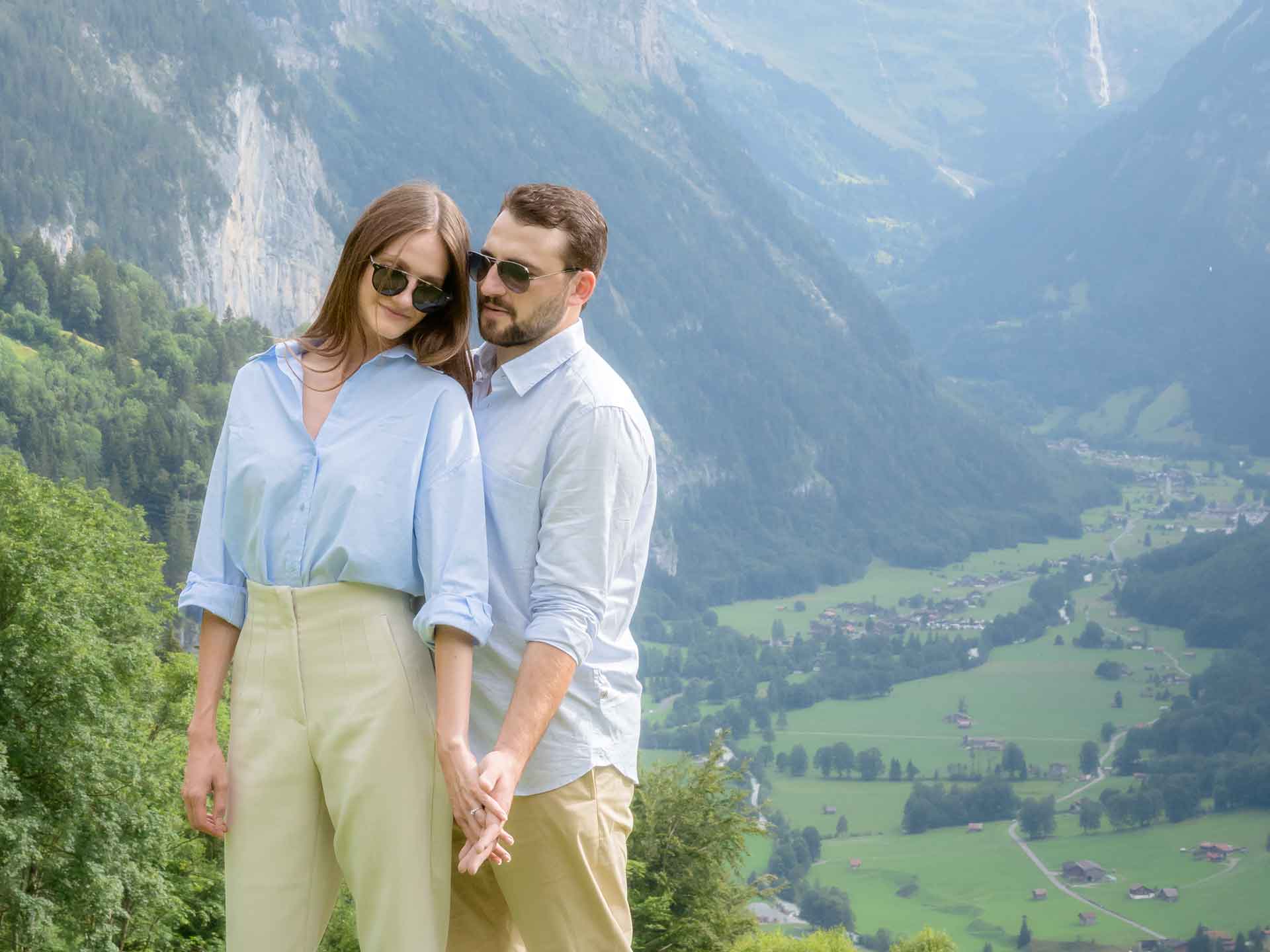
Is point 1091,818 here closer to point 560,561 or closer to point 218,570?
point 560,561

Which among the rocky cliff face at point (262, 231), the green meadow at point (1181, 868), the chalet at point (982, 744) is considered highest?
the rocky cliff face at point (262, 231)

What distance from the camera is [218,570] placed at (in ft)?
12.9

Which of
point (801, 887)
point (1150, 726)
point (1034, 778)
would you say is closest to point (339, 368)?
point (801, 887)

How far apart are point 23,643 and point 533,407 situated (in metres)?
20.2

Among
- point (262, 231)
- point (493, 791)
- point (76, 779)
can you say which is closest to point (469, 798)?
point (493, 791)

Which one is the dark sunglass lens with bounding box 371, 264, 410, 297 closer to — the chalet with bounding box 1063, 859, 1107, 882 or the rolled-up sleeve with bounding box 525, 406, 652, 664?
the rolled-up sleeve with bounding box 525, 406, 652, 664

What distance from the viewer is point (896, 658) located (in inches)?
6703

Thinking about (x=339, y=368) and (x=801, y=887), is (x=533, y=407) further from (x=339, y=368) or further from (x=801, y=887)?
(x=801, y=887)

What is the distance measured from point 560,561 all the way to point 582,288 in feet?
2.82

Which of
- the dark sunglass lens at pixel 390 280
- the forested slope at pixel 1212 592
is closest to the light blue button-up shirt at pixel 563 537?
the dark sunglass lens at pixel 390 280

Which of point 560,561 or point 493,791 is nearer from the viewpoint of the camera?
point 493,791

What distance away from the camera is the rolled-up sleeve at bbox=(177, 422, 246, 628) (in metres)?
3.89

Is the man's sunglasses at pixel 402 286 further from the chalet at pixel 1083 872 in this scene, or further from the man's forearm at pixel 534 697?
the chalet at pixel 1083 872

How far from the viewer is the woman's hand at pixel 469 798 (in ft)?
11.8
